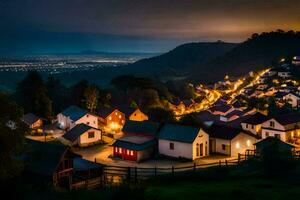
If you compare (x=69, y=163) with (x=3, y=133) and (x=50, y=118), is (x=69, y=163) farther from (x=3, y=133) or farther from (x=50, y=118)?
(x=50, y=118)

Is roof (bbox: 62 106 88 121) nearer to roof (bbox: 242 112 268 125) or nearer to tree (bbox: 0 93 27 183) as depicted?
roof (bbox: 242 112 268 125)

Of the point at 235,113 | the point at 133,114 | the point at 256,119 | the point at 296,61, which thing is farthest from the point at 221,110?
the point at 296,61

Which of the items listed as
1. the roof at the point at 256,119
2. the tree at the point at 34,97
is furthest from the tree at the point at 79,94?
the roof at the point at 256,119

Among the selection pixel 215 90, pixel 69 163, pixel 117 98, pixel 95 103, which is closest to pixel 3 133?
pixel 69 163

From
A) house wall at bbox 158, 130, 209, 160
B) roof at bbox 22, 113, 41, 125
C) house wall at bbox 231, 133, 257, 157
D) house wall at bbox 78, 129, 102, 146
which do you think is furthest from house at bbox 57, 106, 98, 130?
house wall at bbox 231, 133, 257, 157

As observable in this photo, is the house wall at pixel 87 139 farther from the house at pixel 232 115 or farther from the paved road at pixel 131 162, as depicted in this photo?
the house at pixel 232 115

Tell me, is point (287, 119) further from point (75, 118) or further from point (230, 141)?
point (75, 118)
